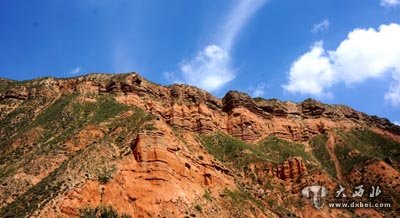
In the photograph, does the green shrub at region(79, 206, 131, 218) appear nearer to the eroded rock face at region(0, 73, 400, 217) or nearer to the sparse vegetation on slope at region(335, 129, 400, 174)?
the eroded rock face at region(0, 73, 400, 217)

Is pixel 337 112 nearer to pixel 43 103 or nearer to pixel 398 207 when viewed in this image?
pixel 398 207

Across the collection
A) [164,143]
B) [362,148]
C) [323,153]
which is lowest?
[164,143]

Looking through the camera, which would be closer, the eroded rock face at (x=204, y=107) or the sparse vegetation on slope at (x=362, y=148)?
the eroded rock face at (x=204, y=107)

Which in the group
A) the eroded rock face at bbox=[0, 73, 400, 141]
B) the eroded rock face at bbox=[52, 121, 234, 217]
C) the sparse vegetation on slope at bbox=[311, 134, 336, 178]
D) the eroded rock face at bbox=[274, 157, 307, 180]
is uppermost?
the eroded rock face at bbox=[0, 73, 400, 141]

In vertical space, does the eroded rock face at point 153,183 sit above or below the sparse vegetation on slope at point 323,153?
below

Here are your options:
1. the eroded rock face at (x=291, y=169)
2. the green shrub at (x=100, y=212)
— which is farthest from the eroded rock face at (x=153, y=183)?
the eroded rock face at (x=291, y=169)

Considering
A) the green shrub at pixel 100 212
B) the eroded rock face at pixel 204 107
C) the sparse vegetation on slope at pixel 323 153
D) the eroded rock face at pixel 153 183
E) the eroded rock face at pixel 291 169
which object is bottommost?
the green shrub at pixel 100 212

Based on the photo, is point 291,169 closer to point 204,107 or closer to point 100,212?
point 204,107

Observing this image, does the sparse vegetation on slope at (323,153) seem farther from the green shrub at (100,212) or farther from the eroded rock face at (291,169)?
the green shrub at (100,212)

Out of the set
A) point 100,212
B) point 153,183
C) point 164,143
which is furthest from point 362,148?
point 100,212

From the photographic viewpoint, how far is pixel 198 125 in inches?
4146

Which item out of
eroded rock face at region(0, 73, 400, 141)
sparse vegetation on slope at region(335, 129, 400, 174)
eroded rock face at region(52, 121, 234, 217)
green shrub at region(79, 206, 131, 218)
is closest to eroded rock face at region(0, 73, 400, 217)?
eroded rock face at region(52, 121, 234, 217)

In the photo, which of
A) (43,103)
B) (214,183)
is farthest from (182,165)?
(43,103)

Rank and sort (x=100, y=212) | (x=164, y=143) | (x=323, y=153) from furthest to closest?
1. (x=323, y=153)
2. (x=164, y=143)
3. (x=100, y=212)
